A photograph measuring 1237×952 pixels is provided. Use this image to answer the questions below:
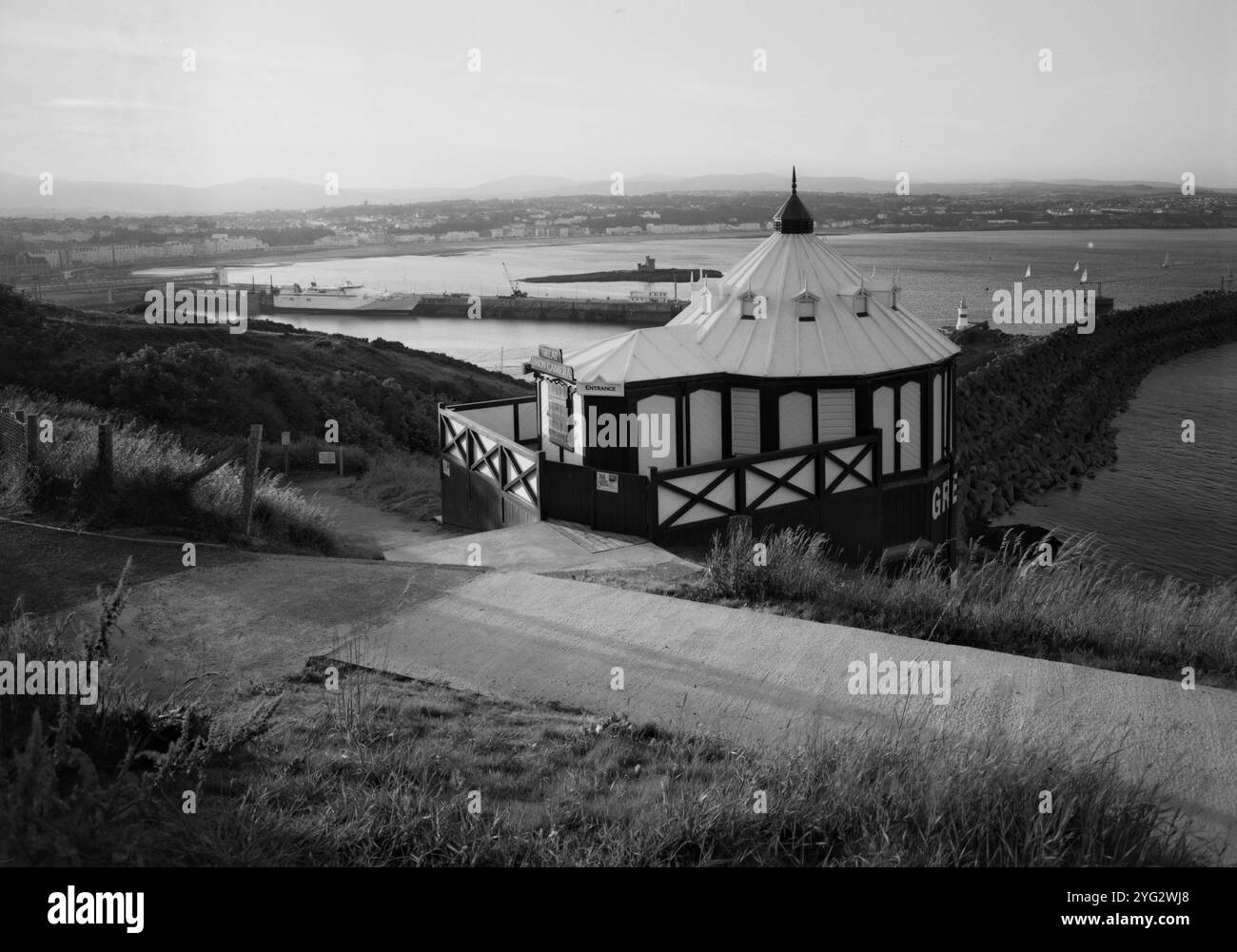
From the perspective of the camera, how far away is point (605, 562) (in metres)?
13.6

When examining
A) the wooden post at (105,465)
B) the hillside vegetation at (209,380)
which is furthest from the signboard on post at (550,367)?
the hillside vegetation at (209,380)

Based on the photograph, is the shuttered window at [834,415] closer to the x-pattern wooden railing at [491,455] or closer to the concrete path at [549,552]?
the concrete path at [549,552]

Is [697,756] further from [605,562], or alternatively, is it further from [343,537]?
[343,537]

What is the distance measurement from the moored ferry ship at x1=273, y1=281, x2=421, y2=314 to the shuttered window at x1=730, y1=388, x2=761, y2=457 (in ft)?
355

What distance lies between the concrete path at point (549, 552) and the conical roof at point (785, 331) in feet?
8.75

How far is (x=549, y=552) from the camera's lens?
14469 mm

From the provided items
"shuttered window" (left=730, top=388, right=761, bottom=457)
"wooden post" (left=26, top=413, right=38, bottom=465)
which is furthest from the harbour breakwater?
"wooden post" (left=26, top=413, right=38, bottom=465)

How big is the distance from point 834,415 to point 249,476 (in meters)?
9.17

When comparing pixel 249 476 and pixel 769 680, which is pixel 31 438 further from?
pixel 769 680

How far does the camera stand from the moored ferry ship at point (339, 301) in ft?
404

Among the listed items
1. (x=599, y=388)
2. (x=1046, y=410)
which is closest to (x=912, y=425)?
(x=599, y=388)
